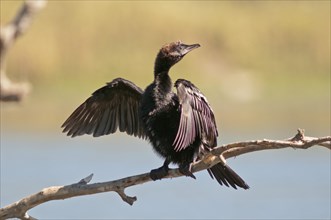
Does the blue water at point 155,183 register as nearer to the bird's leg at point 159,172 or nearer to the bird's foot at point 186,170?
the bird's leg at point 159,172

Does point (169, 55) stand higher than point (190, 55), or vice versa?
point (190, 55)

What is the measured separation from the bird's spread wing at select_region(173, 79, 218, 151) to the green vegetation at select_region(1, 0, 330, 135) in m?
15.5

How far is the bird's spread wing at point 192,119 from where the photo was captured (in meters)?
7.18

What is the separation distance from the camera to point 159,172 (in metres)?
7.28

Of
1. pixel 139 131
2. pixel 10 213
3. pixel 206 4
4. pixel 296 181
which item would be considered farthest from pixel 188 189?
pixel 206 4

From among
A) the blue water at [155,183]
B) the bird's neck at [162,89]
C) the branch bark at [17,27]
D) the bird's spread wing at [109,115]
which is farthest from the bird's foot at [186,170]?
the blue water at [155,183]

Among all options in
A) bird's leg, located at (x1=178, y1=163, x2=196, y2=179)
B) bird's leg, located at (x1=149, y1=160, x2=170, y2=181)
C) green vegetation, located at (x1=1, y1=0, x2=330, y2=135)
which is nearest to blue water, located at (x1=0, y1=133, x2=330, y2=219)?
green vegetation, located at (x1=1, y1=0, x2=330, y2=135)

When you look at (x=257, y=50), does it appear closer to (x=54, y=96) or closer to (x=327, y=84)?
(x=327, y=84)

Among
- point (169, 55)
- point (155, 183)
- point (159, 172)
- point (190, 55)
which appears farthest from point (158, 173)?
point (190, 55)

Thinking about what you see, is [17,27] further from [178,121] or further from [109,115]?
[109,115]

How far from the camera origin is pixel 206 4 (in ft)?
101

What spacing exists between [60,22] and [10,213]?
20.5 m

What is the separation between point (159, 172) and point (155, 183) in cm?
868

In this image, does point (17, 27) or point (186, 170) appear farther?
point (186, 170)
